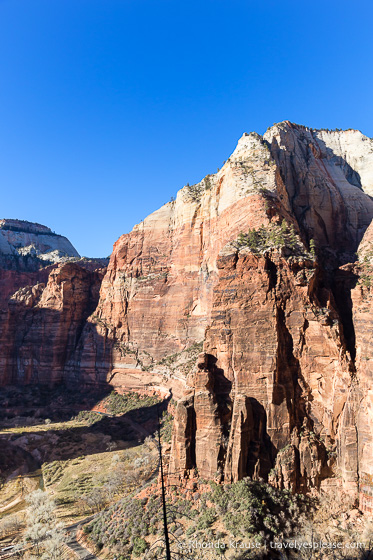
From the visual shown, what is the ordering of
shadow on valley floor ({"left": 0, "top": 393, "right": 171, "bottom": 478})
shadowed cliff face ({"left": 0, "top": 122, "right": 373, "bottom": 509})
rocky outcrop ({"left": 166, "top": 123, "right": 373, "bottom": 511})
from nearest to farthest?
rocky outcrop ({"left": 166, "top": 123, "right": 373, "bottom": 511})
shadowed cliff face ({"left": 0, "top": 122, "right": 373, "bottom": 509})
shadow on valley floor ({"left": 0, "top": 393, "right": 171, "bottom": 478})

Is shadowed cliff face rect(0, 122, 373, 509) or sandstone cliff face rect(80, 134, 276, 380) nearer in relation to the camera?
shadowed cliff face rect(0, 122, 373, 509)

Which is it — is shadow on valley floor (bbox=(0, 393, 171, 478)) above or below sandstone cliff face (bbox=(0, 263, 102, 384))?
below

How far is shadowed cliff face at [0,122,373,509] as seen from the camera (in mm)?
29375

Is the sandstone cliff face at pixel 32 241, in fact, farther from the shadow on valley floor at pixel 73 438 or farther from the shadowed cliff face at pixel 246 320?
the shadow on valley floor at pixel 73 438

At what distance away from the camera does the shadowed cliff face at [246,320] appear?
29375 millimetres

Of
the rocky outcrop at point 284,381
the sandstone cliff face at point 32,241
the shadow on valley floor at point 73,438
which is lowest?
the shadow on valley floor at point 73,438

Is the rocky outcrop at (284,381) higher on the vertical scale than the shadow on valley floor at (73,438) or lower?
higher

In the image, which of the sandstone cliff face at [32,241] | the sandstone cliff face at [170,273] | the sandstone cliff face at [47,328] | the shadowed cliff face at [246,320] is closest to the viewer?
the shadowed cliff face at [246,320]

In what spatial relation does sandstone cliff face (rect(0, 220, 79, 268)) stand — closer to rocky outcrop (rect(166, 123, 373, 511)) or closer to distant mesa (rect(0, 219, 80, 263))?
Answer: distant mesa (rect(0, 219, 80, 263))

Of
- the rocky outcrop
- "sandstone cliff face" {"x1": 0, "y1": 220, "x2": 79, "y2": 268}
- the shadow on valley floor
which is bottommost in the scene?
the shadow on valley floor

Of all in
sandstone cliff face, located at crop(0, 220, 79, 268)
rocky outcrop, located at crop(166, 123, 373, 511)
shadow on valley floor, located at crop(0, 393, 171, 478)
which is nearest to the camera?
rocky outcrop, located at crop(166, 123, 373, 511)

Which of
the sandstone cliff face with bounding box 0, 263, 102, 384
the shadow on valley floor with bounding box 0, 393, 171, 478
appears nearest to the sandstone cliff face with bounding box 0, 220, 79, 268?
the sandstone cliff face with bounding box 0, 263, 102, 384

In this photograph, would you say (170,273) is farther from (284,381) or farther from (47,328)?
(284,381)

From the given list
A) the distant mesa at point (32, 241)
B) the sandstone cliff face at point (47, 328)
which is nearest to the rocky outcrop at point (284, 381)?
the sandstone cliff face at point (47, 328)
